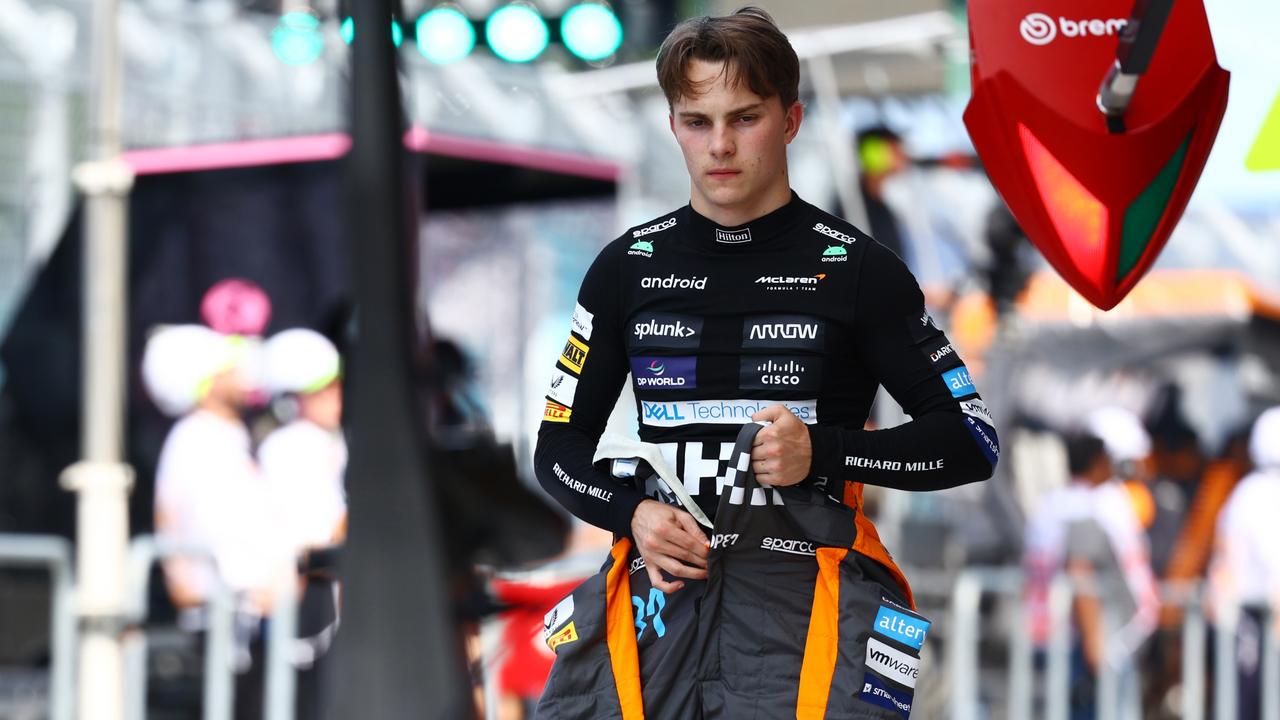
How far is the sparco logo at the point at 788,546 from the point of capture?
228 cm

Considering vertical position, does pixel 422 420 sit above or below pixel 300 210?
below

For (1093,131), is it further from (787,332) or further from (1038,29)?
(787,332)

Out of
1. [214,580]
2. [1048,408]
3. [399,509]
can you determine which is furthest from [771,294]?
[1048,408]

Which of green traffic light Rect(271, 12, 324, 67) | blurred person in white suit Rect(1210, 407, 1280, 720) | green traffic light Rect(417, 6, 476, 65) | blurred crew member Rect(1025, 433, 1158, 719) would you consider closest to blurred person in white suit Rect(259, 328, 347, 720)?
green traffic light Rect(271, 12, 324, 67)

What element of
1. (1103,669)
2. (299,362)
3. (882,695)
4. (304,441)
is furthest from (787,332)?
(299,362)

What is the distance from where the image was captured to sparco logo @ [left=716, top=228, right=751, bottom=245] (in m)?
2.37

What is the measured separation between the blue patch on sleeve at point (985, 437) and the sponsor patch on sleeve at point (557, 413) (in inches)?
23.1

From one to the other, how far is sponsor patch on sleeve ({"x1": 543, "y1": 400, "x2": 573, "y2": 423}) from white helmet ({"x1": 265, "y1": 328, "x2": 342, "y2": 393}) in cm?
543

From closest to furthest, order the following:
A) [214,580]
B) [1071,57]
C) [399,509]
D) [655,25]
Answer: [399,509] → [1071,57] → [214,580] → [655,25]

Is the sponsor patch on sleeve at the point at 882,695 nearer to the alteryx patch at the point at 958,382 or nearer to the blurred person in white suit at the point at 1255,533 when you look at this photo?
the alteryx patch at the point at 958,382

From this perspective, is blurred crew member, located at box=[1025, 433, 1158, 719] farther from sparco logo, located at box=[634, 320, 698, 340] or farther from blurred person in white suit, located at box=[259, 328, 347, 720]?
sparco logo, located at box=[634, 320, 698, 340]

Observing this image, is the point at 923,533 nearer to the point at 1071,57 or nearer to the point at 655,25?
the point at 655,25

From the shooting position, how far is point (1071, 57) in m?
2.63

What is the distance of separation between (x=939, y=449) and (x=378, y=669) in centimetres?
97
